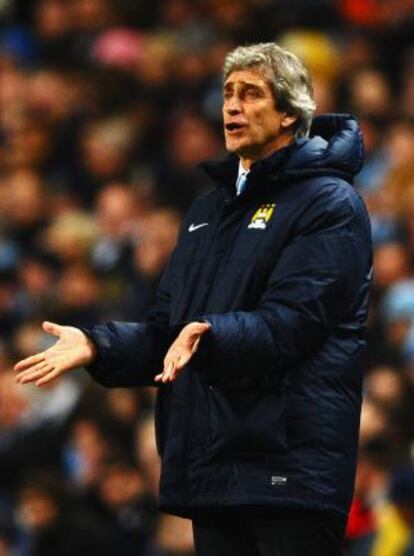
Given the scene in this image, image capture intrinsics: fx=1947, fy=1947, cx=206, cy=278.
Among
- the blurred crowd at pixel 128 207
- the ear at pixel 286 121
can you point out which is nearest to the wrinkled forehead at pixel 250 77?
the ear at pixel 286 121

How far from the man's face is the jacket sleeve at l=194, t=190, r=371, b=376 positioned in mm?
283

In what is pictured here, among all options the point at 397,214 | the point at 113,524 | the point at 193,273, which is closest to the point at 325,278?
the point at 193,273

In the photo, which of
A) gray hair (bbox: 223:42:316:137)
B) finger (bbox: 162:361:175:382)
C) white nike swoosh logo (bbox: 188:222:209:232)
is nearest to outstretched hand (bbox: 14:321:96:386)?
finger (bbox: 162:361:175:382)

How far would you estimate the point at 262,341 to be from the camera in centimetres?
486

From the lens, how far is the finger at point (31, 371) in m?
4.86

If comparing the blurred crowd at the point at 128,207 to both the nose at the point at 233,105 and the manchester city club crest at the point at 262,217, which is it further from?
the nose at the point at 233,105

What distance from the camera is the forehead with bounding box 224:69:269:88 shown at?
524 centimetres

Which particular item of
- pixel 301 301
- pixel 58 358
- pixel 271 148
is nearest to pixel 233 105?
pixel 271 148

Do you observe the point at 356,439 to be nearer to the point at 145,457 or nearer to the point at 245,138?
the point at 245,138

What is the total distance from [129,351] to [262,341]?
527mm

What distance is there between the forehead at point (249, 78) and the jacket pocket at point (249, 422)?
0.85 metres

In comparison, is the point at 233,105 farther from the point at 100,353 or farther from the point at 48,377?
the point at 48,377

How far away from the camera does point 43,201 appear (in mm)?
11914

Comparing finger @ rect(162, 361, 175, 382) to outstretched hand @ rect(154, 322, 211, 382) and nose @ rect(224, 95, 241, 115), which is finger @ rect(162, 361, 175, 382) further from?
nose @ rect(224, 95, 241, 115)
